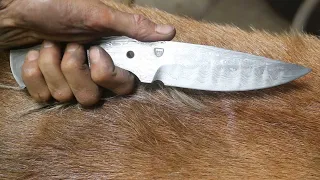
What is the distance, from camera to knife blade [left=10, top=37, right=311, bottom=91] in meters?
0.83

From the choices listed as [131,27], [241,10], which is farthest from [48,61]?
[241,10]

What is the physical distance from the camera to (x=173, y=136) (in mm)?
844

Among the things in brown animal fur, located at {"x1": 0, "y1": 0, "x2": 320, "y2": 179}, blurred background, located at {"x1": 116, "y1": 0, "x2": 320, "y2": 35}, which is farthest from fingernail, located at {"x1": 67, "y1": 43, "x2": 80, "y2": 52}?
blurred background, located at {"x1": 116, "y1": 0, "x2": 320, "y2": 35}

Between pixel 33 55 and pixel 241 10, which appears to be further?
pixel 241 10

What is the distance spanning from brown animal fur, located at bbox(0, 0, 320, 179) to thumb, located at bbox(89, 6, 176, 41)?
3.8 inches

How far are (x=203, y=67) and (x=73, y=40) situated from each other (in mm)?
226

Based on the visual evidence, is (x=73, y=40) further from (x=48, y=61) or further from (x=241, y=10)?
(x=241, y=10)

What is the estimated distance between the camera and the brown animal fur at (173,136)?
82 cm

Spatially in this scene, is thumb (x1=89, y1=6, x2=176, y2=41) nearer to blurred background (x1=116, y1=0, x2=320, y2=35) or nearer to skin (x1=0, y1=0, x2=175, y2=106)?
skin (x1=0, y1=0, x2=175, y2=106)

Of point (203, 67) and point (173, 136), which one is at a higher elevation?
point (203, 67)

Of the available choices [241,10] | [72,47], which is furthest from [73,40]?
[241,10]

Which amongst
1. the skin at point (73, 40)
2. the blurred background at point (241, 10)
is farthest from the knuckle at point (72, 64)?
the blurred background at point (241, 10)

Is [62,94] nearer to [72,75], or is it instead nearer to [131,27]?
[72,75]

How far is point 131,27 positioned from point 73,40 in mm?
108
